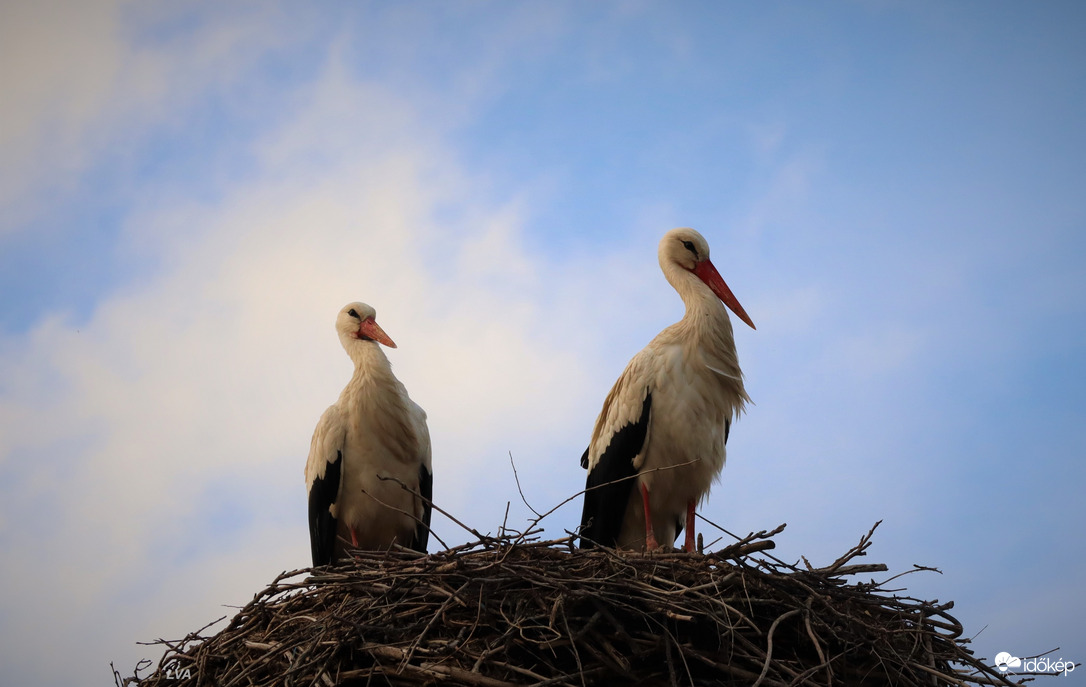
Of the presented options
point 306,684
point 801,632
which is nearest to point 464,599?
point 306,684

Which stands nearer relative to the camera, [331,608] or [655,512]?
[331,608]

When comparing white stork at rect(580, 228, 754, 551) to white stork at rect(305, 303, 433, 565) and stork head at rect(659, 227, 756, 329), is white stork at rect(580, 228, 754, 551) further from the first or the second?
white stork at rect(305, 303, 433, 565)

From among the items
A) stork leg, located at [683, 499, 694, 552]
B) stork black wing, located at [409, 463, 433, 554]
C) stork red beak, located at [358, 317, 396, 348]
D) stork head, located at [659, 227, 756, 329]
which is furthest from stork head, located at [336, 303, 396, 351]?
stork leg, located at [683, 499, 694, 552]

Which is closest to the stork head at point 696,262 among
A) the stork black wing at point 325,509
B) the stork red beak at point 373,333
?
the stork red beak at point 373,333

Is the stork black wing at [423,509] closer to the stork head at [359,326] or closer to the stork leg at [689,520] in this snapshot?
the stork head at [359,326]

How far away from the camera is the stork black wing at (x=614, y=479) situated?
411 cm

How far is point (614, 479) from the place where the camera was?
13.6 feet

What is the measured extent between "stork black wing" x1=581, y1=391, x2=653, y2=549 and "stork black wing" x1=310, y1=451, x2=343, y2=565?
1.22 metres

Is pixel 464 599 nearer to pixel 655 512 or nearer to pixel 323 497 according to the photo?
pixel 655 512

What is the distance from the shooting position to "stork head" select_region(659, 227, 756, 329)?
4.71m

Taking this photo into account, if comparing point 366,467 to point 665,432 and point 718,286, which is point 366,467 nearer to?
point 665,432

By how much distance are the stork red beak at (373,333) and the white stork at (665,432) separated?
1270 millimetres

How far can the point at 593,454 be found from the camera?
14.3ft

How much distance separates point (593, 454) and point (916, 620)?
1.56 meters
